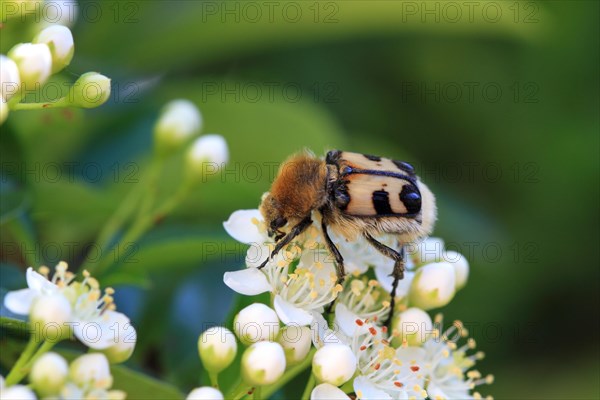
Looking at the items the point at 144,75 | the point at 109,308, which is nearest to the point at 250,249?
the point at 109,308

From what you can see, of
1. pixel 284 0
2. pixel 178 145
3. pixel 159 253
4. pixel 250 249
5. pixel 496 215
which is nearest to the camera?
pixel 250 249

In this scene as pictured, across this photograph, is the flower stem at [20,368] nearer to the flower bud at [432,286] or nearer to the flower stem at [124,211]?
the flower stem at [124,211]

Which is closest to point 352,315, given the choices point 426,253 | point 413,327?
point 413,327

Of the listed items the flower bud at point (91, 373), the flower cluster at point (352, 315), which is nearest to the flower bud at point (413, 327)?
the flower cluster at point (352, 315)

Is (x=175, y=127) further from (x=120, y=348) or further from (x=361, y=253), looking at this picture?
(x=120, y=348)

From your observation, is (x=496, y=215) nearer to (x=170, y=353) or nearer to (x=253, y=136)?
(x=253, y=136)

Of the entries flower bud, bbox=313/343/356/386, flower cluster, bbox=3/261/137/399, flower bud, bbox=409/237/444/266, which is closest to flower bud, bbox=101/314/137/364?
flower cluster, bbox=3/261/137/399
